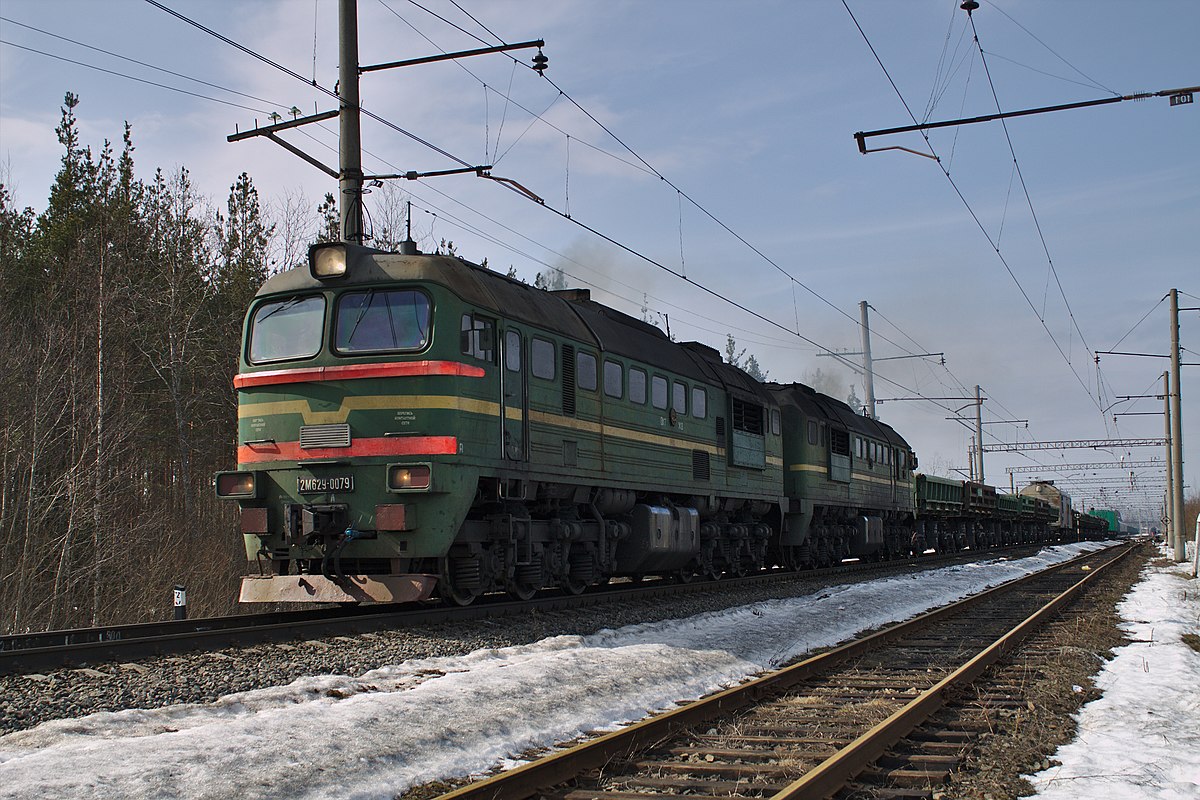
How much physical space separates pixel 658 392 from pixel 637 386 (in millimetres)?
869

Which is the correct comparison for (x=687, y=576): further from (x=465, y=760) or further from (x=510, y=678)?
(x=465, y=760)

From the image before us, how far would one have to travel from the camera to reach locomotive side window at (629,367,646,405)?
623 inches

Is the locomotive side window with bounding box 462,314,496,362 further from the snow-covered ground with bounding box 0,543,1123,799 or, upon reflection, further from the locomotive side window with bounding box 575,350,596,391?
the snow-covered ground with bounding box 0,543,1123,799

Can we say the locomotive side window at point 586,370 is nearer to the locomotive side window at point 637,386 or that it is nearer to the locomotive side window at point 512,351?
the locomotive side window at point 637,386

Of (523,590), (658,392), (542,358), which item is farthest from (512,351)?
(658,392)

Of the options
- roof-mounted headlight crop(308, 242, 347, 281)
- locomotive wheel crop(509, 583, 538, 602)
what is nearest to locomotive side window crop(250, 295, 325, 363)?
roof-mounted headlight crop(308, 242, 347, 281)

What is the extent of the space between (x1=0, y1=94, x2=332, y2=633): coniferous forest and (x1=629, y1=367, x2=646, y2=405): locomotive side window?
30.2 ft

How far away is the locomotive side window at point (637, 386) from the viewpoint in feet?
51.9

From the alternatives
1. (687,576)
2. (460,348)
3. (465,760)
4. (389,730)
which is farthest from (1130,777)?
(687,576)

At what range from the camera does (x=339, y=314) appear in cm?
1180

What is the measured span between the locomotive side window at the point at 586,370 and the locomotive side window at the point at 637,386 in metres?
1.22

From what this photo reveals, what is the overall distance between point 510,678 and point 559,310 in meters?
7.20

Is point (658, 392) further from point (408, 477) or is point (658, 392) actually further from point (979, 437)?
point (979, 437)

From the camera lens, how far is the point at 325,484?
11.3m
